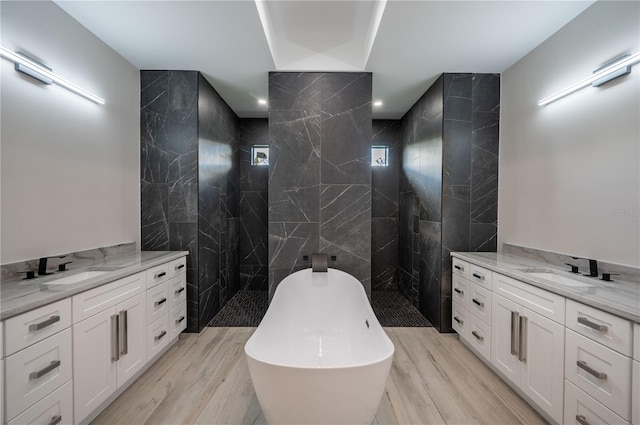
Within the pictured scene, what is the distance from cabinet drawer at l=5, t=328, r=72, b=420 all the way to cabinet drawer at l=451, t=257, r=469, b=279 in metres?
3.06

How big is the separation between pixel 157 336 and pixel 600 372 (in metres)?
2.97

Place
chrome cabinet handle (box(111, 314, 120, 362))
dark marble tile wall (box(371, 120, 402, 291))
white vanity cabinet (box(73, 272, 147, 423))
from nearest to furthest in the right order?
white vanity cabinet (box(73, 272, 147, 423))
chrome cabinet handle (box(111, 314, 120, 362))
dark marble tile wall (box(371, 120, 402, 291))

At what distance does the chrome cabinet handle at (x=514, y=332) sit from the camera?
5.64 feet

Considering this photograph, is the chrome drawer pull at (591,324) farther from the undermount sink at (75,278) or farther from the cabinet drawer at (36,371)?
the undermount sink at (75,278)

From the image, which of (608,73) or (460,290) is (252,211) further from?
(608,73)

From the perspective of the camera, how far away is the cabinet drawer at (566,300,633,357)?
1.09 meters

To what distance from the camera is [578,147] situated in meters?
1.86

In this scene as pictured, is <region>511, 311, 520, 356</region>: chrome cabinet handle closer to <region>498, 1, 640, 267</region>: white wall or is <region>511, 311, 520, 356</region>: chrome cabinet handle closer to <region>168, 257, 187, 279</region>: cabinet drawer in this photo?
<region>498, 1, 640, 267</region>: white wall

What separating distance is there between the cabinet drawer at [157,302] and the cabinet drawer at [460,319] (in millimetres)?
2882

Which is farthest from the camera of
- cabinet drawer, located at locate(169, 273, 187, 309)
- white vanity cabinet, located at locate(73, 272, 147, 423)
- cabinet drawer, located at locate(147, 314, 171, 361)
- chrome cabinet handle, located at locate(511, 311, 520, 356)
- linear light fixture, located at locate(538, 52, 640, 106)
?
cabinet drawer, located at locate(169, 273, 187, 309)

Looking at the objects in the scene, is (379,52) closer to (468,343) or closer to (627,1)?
(627,1)

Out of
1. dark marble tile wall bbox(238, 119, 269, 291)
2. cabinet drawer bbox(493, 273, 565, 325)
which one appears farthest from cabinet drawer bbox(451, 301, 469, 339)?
dark marble tile wall bbox(238, 119, 269, 291)

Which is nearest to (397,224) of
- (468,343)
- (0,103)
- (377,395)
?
(468,343)

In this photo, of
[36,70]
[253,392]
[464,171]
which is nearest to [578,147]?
[464,171]
